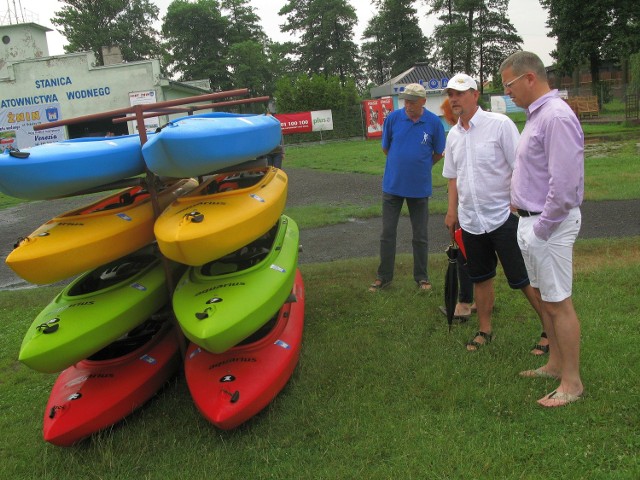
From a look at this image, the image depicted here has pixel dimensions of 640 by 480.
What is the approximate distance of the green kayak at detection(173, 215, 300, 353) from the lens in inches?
132

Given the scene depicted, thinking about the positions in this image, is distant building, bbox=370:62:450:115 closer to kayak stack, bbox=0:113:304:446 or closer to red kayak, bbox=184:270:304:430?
kayak stack, bbox=0:113:304:446

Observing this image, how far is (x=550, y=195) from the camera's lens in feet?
10.0

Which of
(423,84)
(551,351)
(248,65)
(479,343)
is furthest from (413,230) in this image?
(248,65)

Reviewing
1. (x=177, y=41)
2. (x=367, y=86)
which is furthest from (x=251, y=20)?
(x=367, y=86)

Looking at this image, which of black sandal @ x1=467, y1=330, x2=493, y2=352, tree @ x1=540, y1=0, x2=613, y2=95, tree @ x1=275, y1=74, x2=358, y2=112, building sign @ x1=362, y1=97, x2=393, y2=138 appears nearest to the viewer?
black sandal @ x1=467, y1=330, x2=493, y2=352

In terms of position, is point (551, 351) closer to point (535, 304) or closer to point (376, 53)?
point (535, 304)

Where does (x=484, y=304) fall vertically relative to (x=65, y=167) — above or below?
below

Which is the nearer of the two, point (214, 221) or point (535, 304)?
point (214, 221)

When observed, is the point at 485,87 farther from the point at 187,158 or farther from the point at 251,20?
the point at 187,158

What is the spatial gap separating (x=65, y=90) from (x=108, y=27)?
32.3 m

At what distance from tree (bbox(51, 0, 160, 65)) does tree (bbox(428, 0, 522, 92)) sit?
31485 mm

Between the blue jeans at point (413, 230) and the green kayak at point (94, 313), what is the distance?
7.66 ft

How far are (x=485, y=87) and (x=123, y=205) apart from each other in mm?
57532

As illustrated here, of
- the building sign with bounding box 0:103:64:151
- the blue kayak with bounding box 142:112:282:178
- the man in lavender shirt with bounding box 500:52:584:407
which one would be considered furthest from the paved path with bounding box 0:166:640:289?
the building sign with bounding box 0:103:64:151
